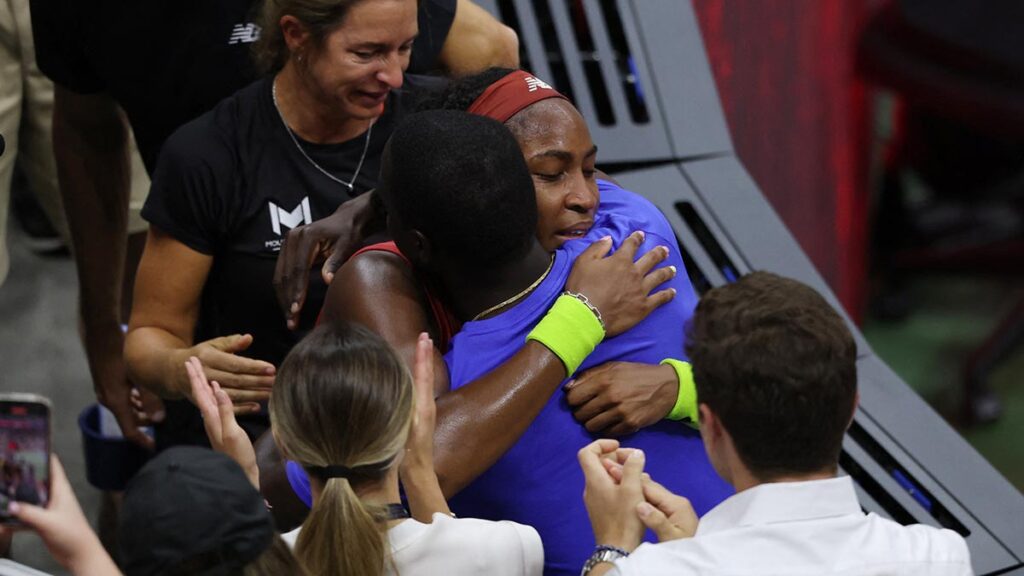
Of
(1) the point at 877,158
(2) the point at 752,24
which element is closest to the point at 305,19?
(2) the point at 752,24

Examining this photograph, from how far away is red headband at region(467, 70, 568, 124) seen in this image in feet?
6.47

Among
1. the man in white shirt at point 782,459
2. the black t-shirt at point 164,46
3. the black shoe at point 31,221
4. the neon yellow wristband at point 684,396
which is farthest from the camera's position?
the black shoe at point 31,221

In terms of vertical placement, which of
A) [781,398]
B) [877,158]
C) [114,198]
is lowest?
[877,158]

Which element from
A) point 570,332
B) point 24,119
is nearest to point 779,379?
point 570,332

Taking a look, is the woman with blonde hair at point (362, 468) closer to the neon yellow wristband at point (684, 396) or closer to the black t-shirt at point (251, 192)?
the neon yellow wristband at point (684, 396)

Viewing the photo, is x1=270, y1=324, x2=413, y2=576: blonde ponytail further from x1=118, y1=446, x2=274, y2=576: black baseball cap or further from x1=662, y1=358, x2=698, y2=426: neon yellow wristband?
x1=662, y1=358, x2=698, y2=426: neon yellow wristband

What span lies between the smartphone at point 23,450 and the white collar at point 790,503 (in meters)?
0.65

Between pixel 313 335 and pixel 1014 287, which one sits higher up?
pixel 313 335

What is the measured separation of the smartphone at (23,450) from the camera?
1.43 metres

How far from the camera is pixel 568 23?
2.78m

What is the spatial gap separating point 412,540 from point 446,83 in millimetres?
808

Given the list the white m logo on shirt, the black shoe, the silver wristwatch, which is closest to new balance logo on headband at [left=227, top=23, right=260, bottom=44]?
the white m logo on shirt

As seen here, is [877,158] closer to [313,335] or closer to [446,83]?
[446,83]

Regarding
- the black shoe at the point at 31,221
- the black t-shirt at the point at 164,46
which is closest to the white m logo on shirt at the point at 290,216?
the black t-shirt at the point at 164,46
